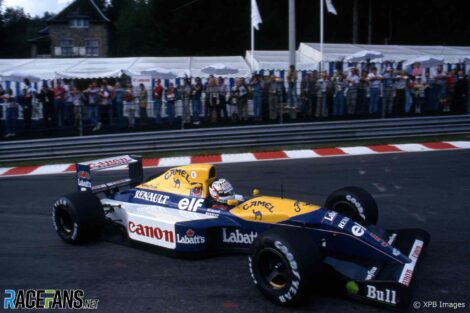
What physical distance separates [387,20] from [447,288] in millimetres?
40657

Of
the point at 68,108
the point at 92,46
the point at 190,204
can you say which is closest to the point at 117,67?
the point at 68,108

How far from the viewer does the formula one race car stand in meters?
5.20

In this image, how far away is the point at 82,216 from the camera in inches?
279

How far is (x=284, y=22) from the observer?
4156 centimetres

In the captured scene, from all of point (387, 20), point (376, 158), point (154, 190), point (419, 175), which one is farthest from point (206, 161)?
point (387, 20)

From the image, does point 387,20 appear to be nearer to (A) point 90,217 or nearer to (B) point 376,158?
(B) point 376,158

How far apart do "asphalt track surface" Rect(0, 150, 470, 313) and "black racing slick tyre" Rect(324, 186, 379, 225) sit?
766mm

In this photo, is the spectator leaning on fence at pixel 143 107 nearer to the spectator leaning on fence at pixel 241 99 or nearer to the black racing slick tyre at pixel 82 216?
the spectator leaning on fence at pixel 241 99

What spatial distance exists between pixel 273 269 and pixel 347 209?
1.86 metres

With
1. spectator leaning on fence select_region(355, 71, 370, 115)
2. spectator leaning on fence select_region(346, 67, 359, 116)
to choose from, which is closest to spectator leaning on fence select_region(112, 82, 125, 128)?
spectator leaning on fence select_region(346, 67, 359, 116)

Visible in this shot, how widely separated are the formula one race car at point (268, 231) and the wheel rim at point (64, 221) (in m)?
0.01

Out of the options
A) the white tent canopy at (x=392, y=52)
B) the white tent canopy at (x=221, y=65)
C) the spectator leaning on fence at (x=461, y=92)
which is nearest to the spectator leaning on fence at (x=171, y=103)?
the white tent canopy at (x=221, y=65)

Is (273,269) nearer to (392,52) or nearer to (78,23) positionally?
(392,52)

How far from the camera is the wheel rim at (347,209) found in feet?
22.7
